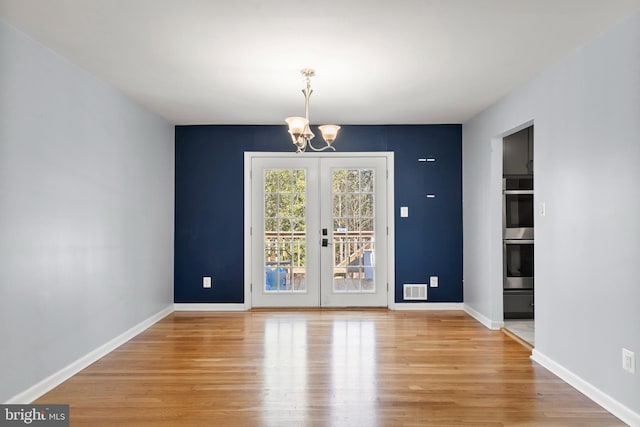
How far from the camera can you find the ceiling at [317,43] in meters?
2.54

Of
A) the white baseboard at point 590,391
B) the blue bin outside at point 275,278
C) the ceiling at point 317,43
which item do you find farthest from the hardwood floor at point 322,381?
the ceiling at point 317,43

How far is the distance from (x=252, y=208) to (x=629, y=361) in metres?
4.34

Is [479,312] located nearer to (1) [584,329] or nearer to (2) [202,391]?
(1) [584,329]

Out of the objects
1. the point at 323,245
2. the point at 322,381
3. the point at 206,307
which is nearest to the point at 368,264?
the point at 323,245

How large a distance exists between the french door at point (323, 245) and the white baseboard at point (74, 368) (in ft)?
5.25

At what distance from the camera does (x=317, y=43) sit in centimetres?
305

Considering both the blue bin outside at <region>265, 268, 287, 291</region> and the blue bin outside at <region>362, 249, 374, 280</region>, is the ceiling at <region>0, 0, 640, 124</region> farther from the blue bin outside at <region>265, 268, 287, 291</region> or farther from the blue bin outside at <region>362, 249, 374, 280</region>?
the blue bin outside at <region>265, 268, 287, 291</region>

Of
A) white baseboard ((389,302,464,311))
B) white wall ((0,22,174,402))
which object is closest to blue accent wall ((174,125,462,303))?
white baseboard ((389,302,464,311))

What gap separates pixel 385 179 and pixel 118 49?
361 centimetres

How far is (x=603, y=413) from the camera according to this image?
2.75 metres

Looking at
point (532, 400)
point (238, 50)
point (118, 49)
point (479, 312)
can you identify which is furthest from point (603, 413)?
point (118, 49)

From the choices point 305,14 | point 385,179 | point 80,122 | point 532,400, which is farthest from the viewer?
point 385,179

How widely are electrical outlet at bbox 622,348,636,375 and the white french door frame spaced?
128 inches

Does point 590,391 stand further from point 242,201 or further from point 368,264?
point 242,201
